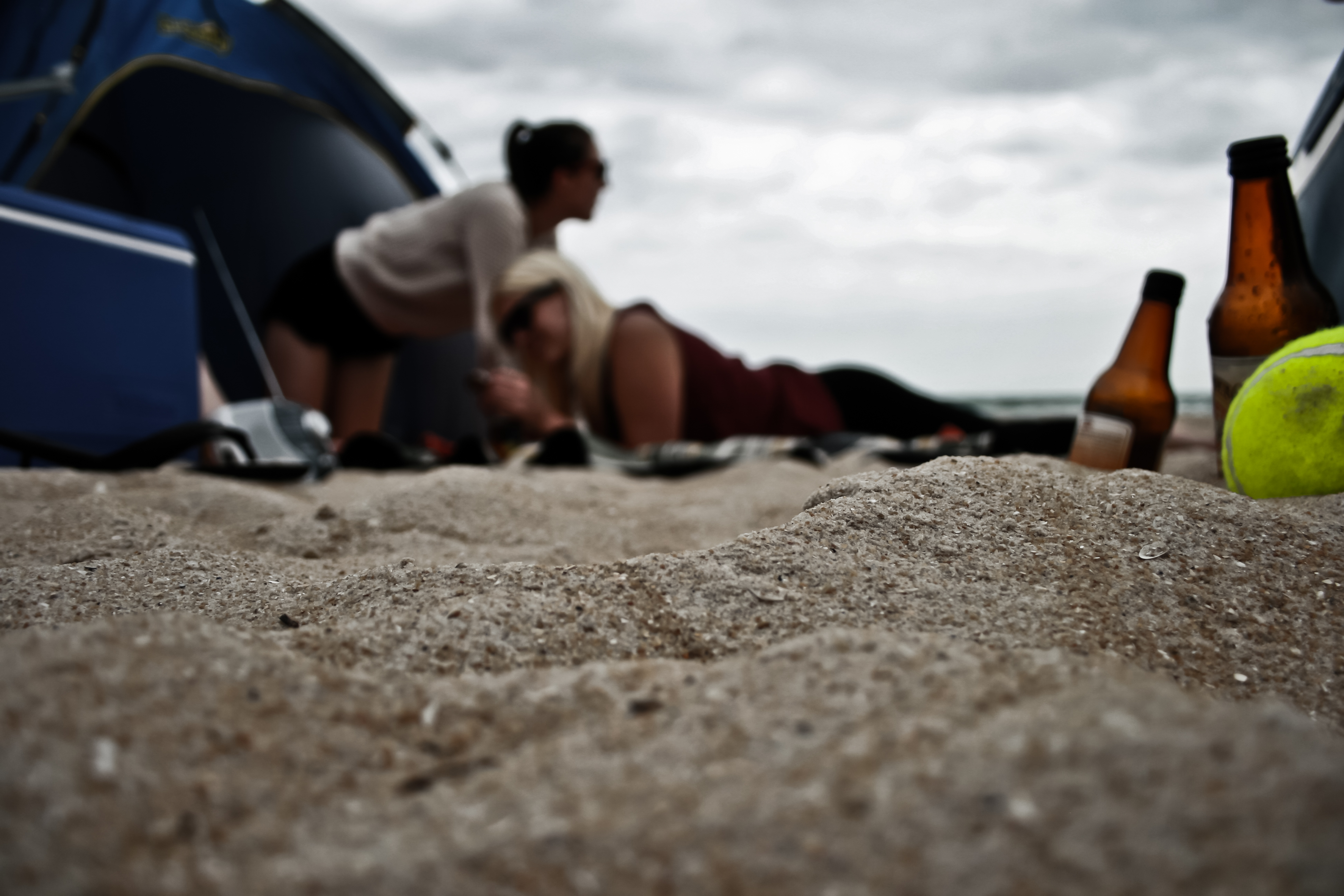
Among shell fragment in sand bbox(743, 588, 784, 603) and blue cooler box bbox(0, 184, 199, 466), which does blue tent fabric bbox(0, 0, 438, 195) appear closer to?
blue cooler box bbox(0, 184, 199, 466)

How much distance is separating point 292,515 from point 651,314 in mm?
2043

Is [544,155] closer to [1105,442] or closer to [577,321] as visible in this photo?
[577,321]

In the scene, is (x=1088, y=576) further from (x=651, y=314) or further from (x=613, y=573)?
(x=651, y=314)

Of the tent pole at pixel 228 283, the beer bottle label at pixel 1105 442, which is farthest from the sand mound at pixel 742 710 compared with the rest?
the tent pole at pixel 228 283

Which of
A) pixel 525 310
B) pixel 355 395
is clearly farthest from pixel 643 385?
pixel 355 395

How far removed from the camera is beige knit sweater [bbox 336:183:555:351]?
3164 millimetres

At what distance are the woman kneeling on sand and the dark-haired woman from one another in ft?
0.95

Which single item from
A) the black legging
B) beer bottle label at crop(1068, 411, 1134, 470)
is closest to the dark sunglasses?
the black legging

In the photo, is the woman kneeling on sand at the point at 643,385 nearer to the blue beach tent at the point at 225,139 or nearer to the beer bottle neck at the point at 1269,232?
the blue beach tent at the point at 225,139

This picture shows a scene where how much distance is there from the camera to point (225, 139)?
3.64 metres

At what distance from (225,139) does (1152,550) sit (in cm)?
412

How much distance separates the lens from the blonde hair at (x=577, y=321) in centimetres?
291

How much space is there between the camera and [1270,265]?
1.07 metres

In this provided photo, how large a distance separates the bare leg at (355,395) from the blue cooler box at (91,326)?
1475mm
